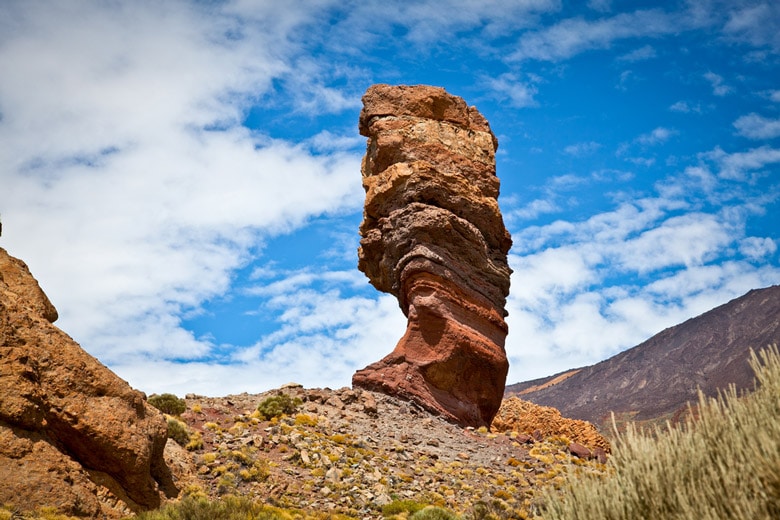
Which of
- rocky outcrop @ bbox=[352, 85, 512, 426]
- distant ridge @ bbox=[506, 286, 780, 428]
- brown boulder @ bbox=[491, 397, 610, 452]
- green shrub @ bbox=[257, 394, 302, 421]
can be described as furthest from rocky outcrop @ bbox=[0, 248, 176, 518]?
distant ridge @ bbox=[506, 286, 780, 428]

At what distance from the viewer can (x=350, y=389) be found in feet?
76.8

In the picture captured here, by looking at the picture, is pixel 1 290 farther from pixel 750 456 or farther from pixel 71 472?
pixel 750 456

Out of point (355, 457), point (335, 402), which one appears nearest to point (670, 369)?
point (335, 402)

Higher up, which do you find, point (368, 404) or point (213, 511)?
point (368, 404)

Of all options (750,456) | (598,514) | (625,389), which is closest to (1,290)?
(598,514)

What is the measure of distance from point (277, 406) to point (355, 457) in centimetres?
348

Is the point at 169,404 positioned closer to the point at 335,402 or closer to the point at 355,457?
the point at 355,457

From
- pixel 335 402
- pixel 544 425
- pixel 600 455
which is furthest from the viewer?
pixel 544 425

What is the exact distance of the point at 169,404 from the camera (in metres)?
18.6

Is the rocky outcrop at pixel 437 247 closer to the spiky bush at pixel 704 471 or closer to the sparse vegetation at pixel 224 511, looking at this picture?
the sparse vegetation at pixel 224 511

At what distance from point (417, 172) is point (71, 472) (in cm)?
1625

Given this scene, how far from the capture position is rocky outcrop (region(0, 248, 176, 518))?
37.6 feet

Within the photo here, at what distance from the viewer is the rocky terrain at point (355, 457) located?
15.7 m

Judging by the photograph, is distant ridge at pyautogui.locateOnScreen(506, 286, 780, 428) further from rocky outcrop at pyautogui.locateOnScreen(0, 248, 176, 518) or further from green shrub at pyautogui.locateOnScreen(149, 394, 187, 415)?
rocky outcrop at pyautogui.locateOnScreen(0, 248, 176, 518)
